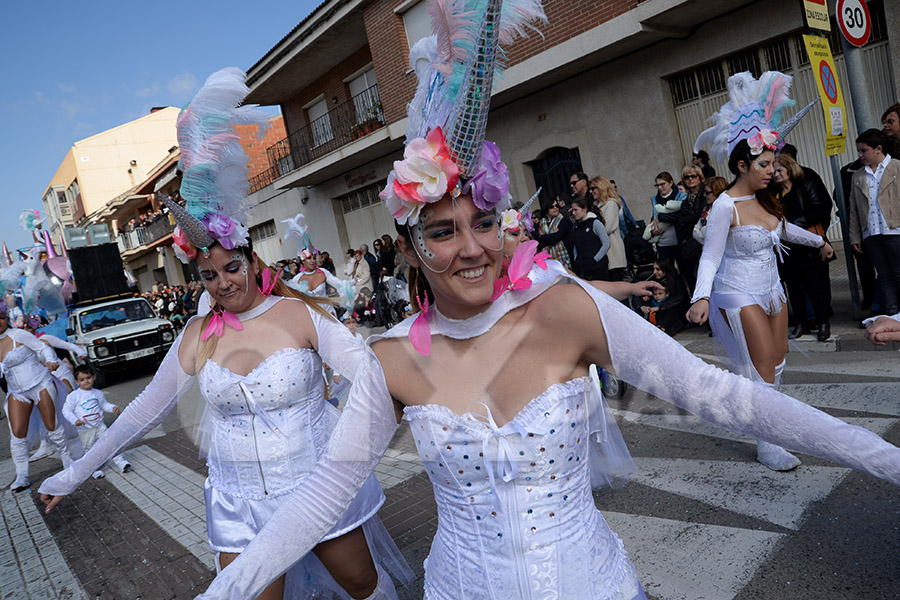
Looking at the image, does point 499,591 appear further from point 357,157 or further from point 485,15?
point 357,157

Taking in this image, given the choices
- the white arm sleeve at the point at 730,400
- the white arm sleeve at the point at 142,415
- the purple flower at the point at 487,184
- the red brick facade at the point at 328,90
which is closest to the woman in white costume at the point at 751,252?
the white arm sleeve at the point at 730,400

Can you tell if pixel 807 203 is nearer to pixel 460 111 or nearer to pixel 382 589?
pixel 382 589

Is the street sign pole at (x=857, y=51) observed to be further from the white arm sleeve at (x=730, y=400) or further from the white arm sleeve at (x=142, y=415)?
the white arm sleeve at (x=142, y=415)

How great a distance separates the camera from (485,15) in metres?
1.55

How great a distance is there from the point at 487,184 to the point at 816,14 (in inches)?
278

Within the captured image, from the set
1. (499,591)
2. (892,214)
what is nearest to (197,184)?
(499,591)

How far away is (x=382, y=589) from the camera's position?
3074mm

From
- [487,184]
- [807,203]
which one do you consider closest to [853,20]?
[807,203]

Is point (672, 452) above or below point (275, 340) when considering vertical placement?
below

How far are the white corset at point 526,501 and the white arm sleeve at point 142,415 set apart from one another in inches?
78.1

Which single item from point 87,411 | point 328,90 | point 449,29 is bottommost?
point 87,411

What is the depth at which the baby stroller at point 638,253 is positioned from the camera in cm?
944

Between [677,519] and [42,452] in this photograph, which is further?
[42,452]

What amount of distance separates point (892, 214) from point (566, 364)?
6.58 m
